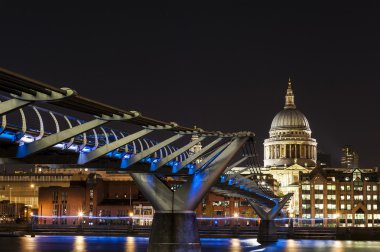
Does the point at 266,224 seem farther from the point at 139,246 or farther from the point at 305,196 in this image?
the point at 305,196

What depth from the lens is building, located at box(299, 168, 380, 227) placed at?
18875 cm

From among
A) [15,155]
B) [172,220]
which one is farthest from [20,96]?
[172,220]

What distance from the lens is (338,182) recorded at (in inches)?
7594

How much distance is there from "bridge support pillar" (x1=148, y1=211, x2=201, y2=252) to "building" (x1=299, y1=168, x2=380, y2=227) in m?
138

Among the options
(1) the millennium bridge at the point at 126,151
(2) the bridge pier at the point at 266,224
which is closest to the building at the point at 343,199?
(2) the bridge pier at the point at 266,224

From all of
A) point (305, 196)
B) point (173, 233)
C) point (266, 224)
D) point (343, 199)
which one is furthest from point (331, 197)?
point (173, 233)

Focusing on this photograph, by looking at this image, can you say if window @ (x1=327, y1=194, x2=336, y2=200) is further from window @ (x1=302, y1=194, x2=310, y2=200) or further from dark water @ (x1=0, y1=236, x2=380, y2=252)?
dark water @ (x1=0, y1=236, x2=380, y2=252)

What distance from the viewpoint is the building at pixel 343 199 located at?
18875 centimetres

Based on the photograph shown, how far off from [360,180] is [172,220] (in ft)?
485

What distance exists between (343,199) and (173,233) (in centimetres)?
14623

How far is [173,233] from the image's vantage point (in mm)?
49969

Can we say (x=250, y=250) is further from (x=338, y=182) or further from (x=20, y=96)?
(x=338, y=182)

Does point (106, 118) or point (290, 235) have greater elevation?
point (106, 118)

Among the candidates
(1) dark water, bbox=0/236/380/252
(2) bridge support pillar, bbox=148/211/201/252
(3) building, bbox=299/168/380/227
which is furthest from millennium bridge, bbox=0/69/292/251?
(3) building, bbox=299/168/380/227
